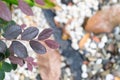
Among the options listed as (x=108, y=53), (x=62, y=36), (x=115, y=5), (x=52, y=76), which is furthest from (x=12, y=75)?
(x=115, y=5)

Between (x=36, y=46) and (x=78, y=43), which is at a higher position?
(x=78, y=43)

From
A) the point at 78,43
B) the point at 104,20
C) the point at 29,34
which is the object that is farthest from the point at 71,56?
the point at 29,34

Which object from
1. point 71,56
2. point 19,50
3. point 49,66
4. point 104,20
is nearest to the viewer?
point 19,50

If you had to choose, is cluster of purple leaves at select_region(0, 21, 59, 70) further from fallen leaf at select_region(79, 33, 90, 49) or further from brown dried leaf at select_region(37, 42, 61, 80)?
fallen leaf at select_region(79, 33, 90, 49)

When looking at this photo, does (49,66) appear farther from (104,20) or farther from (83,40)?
(104,20)

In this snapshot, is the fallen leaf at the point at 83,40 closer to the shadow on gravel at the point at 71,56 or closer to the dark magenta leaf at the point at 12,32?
the shadow on gravel at the point at 71,56

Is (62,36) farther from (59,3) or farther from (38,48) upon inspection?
(38,48)

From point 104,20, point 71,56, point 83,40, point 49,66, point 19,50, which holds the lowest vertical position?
point 19,50

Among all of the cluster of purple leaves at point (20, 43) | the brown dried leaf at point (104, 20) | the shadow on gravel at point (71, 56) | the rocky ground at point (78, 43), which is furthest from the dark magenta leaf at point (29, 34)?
the brown dried leaf at point (104, 20)
